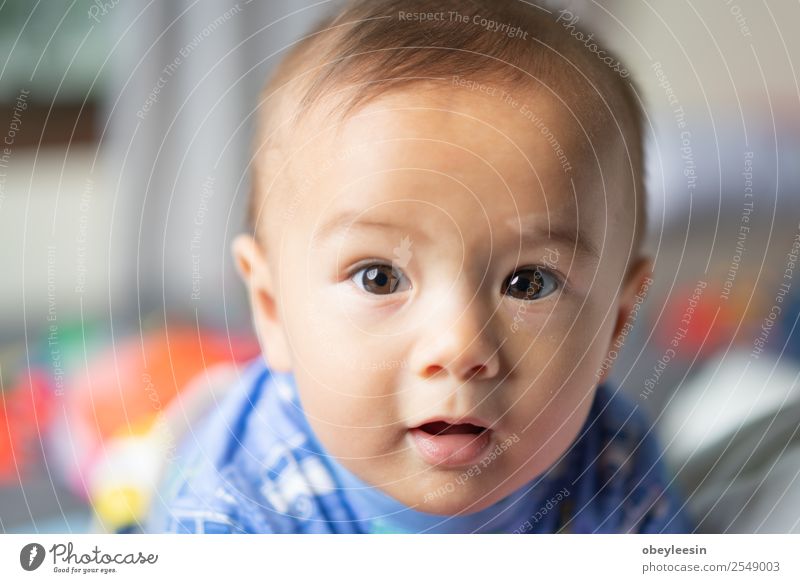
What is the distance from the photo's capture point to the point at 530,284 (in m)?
0.55

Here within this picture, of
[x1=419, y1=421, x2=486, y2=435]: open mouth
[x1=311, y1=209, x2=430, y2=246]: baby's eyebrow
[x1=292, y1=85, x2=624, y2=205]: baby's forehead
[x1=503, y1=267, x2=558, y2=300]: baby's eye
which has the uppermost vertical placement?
[x1=292, y1=85, x2=624, y2=205]: baby's forehead

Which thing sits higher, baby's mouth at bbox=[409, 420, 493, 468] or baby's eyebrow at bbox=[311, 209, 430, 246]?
baby's eyebrow at bbox=[311, 209, 430, 246]

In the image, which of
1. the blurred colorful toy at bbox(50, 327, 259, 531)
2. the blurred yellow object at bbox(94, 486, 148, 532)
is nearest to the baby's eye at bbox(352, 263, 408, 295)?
the blurred colorful toy at bbox(50, 327, 259, 531)

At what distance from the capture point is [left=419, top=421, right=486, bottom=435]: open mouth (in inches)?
22.0

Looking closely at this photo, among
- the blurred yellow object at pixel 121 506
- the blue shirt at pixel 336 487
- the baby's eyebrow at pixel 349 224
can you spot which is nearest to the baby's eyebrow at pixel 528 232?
the baby's eyebrow at pixel 349 224

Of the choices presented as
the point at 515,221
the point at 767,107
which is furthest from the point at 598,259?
the point at 767,107

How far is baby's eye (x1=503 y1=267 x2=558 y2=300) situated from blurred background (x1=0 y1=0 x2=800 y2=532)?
8cm

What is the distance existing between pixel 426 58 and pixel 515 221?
11cm

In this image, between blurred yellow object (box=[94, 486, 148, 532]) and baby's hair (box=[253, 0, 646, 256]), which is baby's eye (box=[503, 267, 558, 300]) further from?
blurred yellow object (box=[94, 486, 148, 532])

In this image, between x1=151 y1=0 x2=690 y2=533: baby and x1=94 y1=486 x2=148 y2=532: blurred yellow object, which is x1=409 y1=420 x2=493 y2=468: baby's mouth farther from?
x1=94 y1=486 x2=148 y2=532: blurred yellow object

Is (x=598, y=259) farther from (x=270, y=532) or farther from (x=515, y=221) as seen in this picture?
(x=270, y=532)

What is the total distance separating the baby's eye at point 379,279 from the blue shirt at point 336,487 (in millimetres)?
96

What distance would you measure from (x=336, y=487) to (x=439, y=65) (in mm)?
281

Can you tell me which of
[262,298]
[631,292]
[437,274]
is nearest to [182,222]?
[262,298]
